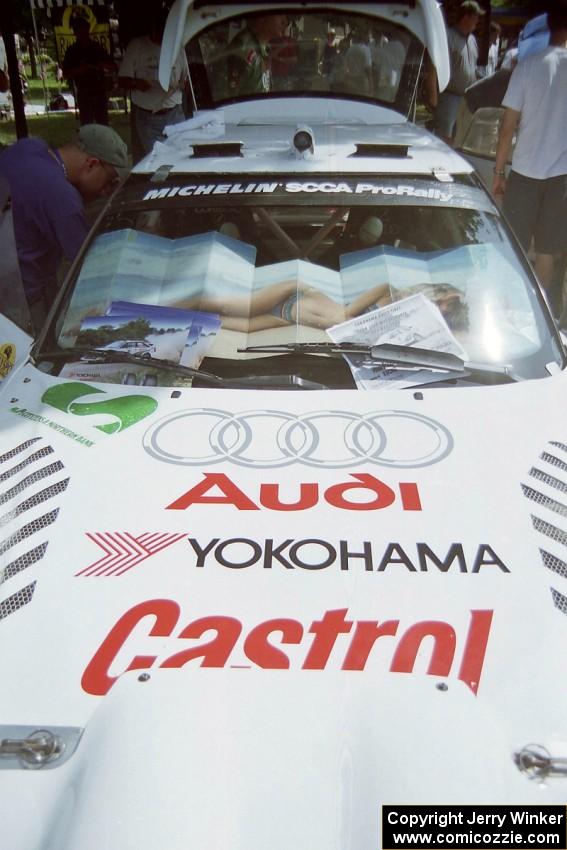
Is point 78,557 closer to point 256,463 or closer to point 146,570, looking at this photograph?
point 146,570

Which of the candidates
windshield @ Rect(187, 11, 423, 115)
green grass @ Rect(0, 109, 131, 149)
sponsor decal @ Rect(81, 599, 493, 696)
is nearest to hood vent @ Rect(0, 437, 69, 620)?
sponsor decal @ Rect(81, 599, 493, 696)

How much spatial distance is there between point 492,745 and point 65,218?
3.00 metres

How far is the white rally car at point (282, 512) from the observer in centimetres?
132

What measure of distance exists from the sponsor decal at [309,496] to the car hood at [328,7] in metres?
2.70

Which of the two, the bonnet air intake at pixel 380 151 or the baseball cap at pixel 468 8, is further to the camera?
the baseball cap at pixel 468 8

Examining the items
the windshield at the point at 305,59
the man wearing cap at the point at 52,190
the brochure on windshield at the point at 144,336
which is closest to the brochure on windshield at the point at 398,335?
the brochure on windshield at the point at 144,336

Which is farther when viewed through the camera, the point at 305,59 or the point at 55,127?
the point at 55,127

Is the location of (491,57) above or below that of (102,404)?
above

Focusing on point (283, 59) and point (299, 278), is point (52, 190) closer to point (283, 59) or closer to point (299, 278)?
point (283, 59)

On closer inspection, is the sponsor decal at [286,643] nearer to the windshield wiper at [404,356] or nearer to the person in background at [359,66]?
the windshield wiper at [404,356]

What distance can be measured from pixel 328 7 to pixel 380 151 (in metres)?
1.33

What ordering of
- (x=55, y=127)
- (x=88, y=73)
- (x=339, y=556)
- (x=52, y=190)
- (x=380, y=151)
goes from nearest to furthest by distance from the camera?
(x=339, y=556)
(x=380, y=151)
(x=52, y=190)
(x=88, y=73)
(x=55, y=127)

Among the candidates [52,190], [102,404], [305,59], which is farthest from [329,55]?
[102,404]

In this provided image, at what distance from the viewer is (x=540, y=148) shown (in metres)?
4.79
